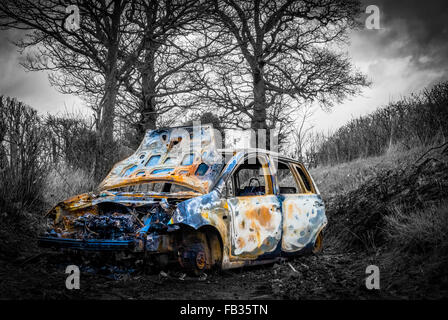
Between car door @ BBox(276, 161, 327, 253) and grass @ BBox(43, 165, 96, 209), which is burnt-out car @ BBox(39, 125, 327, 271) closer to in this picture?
car door @ BBox(276, 161, 327, 253)

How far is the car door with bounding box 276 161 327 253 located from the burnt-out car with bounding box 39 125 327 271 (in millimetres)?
15

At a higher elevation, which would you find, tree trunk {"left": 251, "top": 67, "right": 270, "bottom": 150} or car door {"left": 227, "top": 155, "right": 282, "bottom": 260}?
tree trunk {"left": 251, "top": 67, "right": 270, "bottom": 150}

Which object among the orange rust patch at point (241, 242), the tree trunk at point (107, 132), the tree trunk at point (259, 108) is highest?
the tree trunk at point (259, 108)

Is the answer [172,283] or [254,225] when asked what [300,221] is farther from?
[172,283]

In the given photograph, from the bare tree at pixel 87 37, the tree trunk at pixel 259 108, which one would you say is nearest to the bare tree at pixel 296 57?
the tree trunk at pixel 259 108

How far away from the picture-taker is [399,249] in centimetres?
443

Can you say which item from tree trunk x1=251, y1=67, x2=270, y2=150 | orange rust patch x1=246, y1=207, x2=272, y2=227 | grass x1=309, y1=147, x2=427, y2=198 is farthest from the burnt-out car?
tree trunk x1=251, y1=67, x2=270, y2=150

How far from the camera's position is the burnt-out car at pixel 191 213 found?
12.3 feet

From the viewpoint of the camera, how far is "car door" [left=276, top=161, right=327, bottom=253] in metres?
5.03

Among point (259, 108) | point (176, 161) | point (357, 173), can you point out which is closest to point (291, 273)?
point (176, 161)

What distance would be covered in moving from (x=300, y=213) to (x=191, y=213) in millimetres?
2133

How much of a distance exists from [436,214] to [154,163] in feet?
12.0

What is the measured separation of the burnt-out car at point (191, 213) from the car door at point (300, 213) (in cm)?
1

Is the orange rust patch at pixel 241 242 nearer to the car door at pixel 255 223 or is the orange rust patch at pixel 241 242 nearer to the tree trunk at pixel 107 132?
the car door at pixel 255 223
